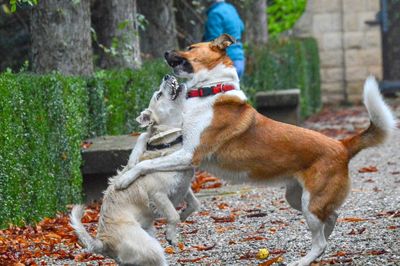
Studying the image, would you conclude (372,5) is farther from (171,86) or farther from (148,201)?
(148,201)

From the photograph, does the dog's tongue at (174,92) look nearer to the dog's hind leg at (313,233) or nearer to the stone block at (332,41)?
the dog's hind leg at (313,233)

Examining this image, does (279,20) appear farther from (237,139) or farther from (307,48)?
(237,139)

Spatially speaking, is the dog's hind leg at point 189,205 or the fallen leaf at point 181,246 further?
the fallen leaf at point 181,246

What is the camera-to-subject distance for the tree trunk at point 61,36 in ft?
37.9

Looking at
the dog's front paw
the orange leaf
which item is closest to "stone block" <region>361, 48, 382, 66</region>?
the orange leaf

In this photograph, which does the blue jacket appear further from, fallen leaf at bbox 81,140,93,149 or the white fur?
the white fur

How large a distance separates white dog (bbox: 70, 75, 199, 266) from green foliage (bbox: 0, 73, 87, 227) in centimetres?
208

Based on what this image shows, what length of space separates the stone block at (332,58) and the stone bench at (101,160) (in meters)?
16.0

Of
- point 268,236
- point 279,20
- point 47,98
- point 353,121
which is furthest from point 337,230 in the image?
point 279,20

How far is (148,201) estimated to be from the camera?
6641 millimetres

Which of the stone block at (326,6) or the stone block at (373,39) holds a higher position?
the stone block at (326,6)

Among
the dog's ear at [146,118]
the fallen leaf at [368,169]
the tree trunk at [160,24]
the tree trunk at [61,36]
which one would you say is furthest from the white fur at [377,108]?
the tree trunk at [160,24]

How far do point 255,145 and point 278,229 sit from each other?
1.73 metres

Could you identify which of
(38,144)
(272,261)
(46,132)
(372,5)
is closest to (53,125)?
(46,132)
